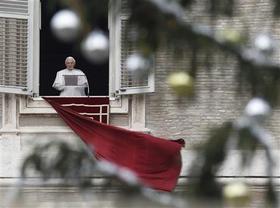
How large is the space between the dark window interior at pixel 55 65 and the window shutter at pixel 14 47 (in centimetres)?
40

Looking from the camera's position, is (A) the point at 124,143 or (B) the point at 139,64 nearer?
(B) the point at 139,64

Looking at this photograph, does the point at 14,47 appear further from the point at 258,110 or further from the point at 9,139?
the point at 258,110

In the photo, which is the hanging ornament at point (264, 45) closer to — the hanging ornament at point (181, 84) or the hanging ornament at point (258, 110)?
the hanging ornament at point (258, 110)

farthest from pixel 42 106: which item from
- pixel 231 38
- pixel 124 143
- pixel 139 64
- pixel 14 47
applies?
pixel 231 38

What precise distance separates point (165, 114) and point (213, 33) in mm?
7216

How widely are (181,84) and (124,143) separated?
266 inches

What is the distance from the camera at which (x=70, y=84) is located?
12.6 m

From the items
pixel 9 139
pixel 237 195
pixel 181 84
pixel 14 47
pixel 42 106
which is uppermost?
pixel 14 47

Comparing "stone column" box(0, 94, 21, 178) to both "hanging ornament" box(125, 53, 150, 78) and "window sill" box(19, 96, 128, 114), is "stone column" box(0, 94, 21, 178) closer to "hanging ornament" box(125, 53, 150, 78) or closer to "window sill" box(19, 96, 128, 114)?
"window sill" box(19, 96, 128, 114)

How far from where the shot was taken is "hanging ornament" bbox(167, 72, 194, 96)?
15.4 ft

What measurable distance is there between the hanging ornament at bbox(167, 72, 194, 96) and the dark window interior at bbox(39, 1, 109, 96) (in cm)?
772

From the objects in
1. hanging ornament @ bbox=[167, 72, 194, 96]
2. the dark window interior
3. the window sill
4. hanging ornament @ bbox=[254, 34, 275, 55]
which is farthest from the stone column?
hanging ornament @ bbox=[167, 72, 194, 96]

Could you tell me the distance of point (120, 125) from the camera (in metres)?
12.1

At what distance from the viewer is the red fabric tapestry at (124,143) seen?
33.5 feet
